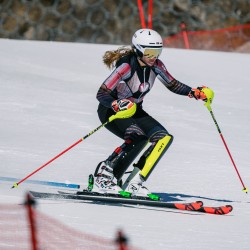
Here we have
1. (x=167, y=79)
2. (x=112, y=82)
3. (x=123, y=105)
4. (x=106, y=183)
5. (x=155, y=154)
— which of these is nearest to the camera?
(x=123, y=105)

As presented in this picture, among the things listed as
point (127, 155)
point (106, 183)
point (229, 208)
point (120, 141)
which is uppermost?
point (120, 141)

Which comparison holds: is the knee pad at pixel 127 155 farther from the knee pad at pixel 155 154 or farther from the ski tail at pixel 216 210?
the ski tail at pixel 216 210

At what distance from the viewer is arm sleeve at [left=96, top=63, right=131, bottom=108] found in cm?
860

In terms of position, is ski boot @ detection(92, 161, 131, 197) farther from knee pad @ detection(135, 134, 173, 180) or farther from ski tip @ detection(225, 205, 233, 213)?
ski tip @ detection(225, 205, 233, 213)

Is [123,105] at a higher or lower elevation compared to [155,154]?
higher

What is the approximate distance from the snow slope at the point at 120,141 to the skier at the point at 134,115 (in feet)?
1.00

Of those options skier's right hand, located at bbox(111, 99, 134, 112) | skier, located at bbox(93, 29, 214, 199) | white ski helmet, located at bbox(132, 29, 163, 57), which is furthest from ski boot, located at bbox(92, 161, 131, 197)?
white ski helmet, located at bbox(132, 29, 163, 57)

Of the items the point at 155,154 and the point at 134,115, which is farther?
the point at 134,115

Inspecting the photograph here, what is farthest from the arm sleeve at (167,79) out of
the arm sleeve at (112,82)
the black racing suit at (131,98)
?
the arm sleeve at (112,82)

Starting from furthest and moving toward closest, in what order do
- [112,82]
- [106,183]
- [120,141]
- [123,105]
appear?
[120,141] → [106,183] → [112,82] → [123,105]

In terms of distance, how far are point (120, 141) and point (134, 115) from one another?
2528mm

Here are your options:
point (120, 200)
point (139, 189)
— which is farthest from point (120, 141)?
point (120, 200)

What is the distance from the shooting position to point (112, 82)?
8594 millimetres

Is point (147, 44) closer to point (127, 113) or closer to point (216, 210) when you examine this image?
point (127, 113)
